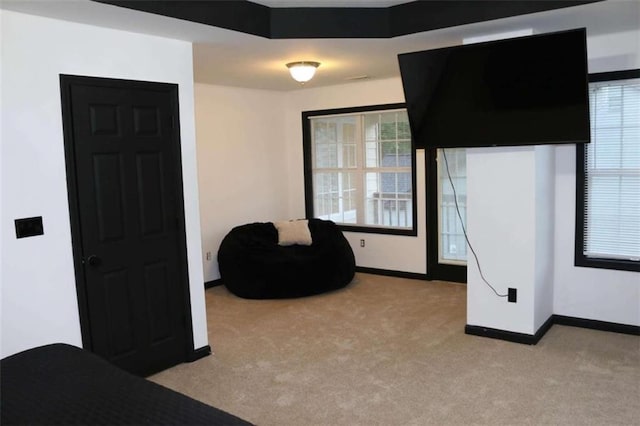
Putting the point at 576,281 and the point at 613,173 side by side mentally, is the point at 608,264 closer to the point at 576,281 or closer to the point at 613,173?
the point at 576,281

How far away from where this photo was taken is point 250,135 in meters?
6.47

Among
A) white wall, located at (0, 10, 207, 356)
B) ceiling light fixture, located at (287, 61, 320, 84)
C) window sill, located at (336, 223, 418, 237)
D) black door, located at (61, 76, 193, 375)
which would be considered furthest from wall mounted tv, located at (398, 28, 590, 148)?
window sill, located at (336, 223, 418, 237)

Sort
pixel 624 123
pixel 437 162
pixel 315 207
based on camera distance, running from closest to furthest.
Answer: pixel 624 123 → pixel 437 162 → pixel 315 207

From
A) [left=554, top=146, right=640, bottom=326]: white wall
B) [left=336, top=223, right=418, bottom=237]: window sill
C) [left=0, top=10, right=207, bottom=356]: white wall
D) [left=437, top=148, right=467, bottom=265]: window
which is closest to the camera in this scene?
[left=0, top=10, right=207, bottom=356]: white wall

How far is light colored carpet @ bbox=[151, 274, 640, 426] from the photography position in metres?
3.07

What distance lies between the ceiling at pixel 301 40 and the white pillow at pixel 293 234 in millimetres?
1657

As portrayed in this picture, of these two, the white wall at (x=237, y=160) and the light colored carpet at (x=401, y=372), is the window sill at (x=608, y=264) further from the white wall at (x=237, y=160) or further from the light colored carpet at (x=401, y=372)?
the white wall at (x=237, y=160)

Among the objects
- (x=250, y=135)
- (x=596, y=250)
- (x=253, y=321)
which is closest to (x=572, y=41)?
(x=596, y=250)

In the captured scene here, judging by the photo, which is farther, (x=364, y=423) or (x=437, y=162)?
(x=437, y=162)

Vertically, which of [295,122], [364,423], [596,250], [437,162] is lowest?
[364,423]

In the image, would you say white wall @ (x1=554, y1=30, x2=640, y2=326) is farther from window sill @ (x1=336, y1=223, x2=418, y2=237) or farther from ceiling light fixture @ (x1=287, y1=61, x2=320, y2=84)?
ceiling light fixture @ (x1=287, y1=61, x2=320, y2=84)

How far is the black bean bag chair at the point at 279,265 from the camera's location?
17.8 feet

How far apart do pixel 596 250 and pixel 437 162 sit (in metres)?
1.96

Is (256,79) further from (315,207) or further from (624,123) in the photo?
(624,123)
